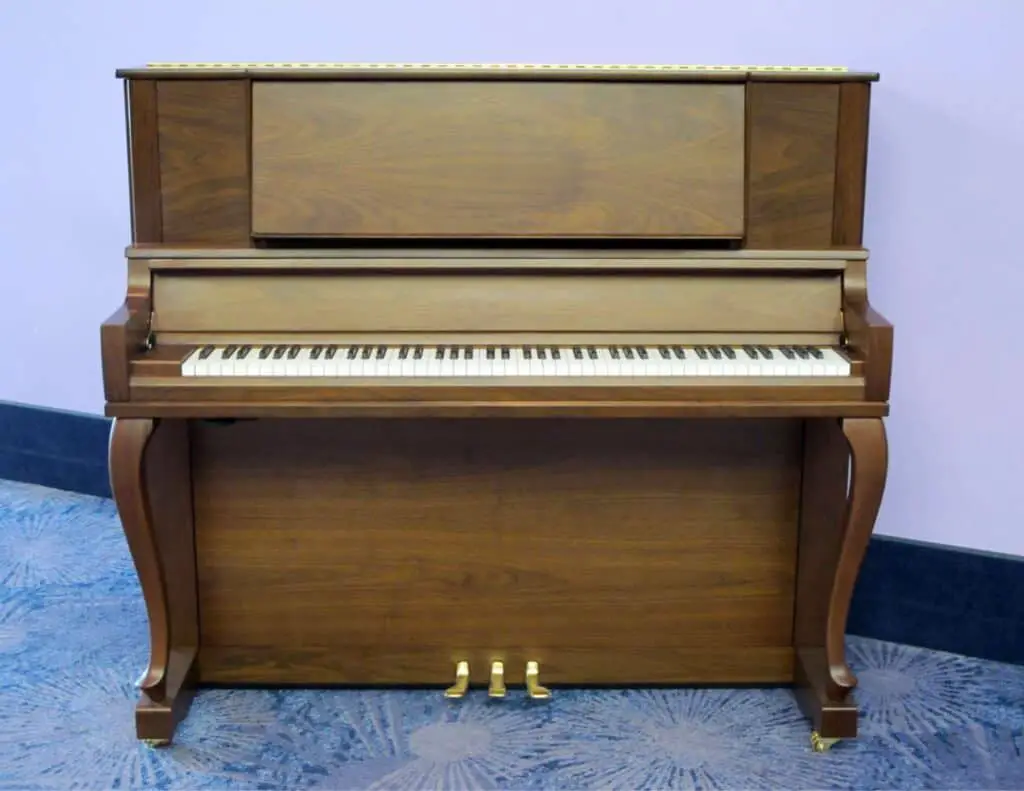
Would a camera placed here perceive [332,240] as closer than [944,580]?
Yes

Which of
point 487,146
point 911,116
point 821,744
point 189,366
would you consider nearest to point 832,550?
point 821,744

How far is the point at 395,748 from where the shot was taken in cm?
209

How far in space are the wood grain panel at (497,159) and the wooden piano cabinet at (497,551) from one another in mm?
398

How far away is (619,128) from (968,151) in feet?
2.58

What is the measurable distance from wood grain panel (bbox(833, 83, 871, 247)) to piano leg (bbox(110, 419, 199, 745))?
4.34 ft

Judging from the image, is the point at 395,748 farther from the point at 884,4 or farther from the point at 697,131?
the point at 884,4

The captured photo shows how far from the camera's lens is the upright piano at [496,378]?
6.22 ft

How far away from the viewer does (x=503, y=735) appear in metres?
2.13

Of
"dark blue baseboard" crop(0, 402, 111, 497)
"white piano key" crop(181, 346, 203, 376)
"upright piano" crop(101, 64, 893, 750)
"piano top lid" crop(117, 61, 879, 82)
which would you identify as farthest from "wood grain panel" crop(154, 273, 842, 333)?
"dark blue baseboard" crop(0, 402, 111, 497)

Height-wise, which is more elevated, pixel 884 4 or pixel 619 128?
pixel 884 4

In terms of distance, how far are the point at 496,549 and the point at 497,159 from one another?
2.56 feet

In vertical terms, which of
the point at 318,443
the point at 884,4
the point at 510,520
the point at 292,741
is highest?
the point at 884,4

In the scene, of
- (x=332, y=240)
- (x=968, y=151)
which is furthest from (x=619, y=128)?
(x=968, y=151)

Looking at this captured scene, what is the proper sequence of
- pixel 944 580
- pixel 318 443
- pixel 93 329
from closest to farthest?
pixel 318 443 → pixel 944 580 → pixel 93 329
